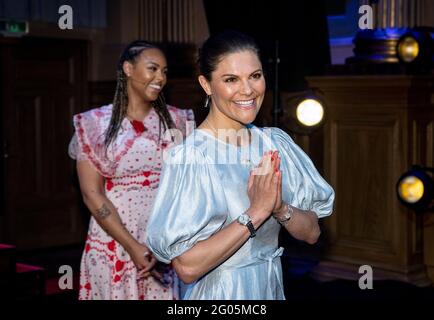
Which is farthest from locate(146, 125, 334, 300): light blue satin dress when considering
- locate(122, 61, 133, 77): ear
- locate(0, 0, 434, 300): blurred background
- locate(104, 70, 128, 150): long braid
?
locate(0, 0, 434, 300): blurred background

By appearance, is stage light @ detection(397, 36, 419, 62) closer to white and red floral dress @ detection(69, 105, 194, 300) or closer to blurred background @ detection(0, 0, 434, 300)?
blurred background @ detection(0, 0, 434, 300)

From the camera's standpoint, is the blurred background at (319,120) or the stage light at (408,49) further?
the blurred background at (319,120)

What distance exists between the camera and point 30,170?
742cm

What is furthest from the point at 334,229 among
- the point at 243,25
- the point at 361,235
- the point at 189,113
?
the point at 189,113

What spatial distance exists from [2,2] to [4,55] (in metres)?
0.47

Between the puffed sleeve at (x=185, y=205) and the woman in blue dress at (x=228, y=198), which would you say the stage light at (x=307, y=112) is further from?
the puffed sleeve at (x=185, y=205)

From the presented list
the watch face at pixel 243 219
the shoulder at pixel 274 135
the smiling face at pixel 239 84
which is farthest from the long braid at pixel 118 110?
the watch face at pixel 243 219

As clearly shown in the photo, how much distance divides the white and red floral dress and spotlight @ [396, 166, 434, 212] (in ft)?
6.46

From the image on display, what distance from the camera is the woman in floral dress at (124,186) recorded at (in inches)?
128

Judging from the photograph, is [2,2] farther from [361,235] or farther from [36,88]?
[361,235]

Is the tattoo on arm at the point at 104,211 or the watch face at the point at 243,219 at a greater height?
the watch face at the point at 243,219

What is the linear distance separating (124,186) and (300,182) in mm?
1247

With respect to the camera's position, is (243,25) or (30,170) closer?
(243,25)

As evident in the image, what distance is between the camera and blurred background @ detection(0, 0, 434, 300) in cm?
524
